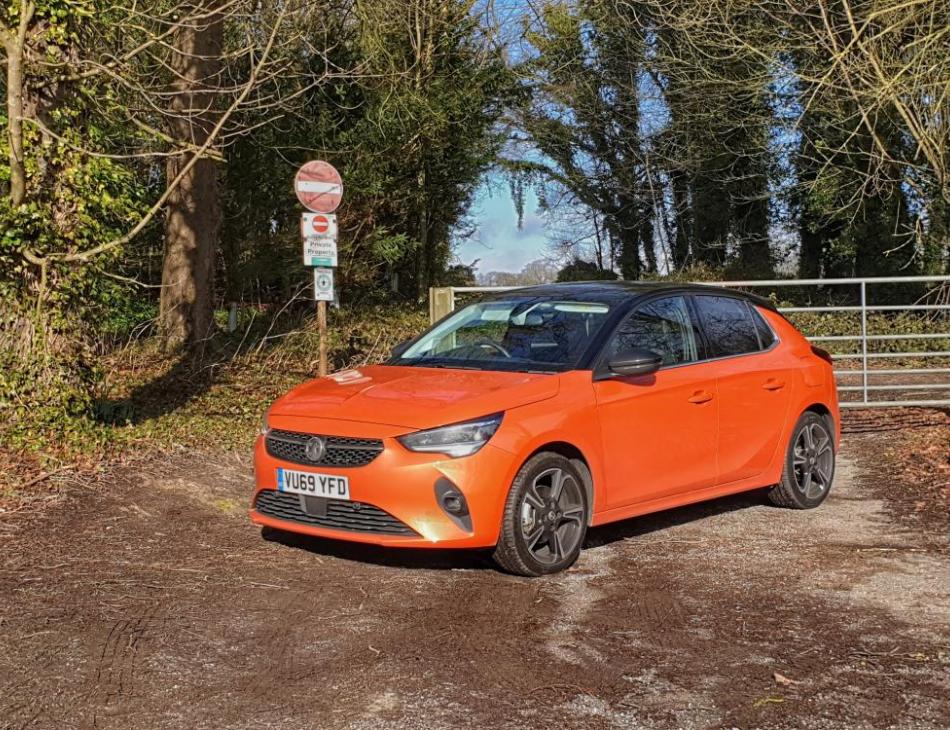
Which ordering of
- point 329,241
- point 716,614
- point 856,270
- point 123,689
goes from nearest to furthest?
point 123,689
point 716,614
point 329,241
point 856,270

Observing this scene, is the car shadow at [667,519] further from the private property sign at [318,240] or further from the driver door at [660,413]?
the private property sign at [318,240]

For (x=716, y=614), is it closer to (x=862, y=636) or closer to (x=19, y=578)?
(x=862, y=636)

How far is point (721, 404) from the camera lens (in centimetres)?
708

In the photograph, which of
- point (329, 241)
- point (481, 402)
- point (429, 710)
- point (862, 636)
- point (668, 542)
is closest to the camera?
point (429, 710)

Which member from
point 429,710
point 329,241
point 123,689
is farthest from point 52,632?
point 329,241

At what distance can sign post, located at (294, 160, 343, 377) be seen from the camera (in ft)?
34.9

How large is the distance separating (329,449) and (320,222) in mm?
5264

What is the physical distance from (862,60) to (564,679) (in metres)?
13.6

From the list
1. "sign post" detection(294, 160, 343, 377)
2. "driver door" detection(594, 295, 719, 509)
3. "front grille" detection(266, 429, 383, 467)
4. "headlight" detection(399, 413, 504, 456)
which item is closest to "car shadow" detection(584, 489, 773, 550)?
"driver door" detection(594, 295, 719, 509)

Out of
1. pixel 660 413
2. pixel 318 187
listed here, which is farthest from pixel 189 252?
pixel 660 413

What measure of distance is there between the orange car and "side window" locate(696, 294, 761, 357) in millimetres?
17

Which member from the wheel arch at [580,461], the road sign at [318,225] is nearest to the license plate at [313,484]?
the wheel arch at [580,461]

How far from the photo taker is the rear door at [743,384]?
716 cm

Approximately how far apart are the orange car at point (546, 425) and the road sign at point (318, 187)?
381 centimetres
